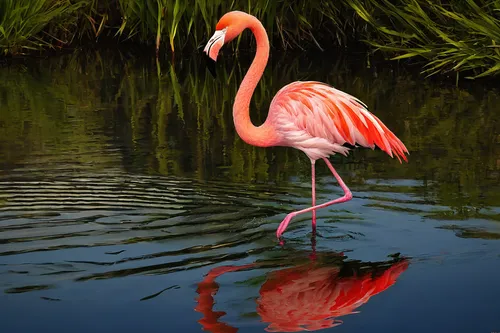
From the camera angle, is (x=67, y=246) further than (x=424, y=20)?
No

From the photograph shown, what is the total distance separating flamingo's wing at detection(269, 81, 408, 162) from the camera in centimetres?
534

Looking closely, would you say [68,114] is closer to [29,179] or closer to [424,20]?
[29,179]

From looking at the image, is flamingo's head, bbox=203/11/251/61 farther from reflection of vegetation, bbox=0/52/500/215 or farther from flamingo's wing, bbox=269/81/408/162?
reflection of vegetation, bbox=0/52/500/215

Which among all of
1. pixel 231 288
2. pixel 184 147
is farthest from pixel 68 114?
pixel 231 288

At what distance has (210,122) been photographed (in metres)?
8.67

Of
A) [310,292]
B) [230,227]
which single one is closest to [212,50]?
[230,227]

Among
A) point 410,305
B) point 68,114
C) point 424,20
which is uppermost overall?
point 424,20

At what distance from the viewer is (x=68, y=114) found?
9.05 meters

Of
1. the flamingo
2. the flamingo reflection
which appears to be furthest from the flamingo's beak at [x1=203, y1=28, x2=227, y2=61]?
the flamingo reflection

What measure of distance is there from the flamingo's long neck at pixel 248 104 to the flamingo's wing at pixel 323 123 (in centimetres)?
8

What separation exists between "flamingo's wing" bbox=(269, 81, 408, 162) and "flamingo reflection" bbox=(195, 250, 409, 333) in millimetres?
755

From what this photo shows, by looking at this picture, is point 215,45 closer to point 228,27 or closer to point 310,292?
point 228,27

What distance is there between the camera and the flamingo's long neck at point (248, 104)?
5344 mm

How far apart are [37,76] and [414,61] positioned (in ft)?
14.2
